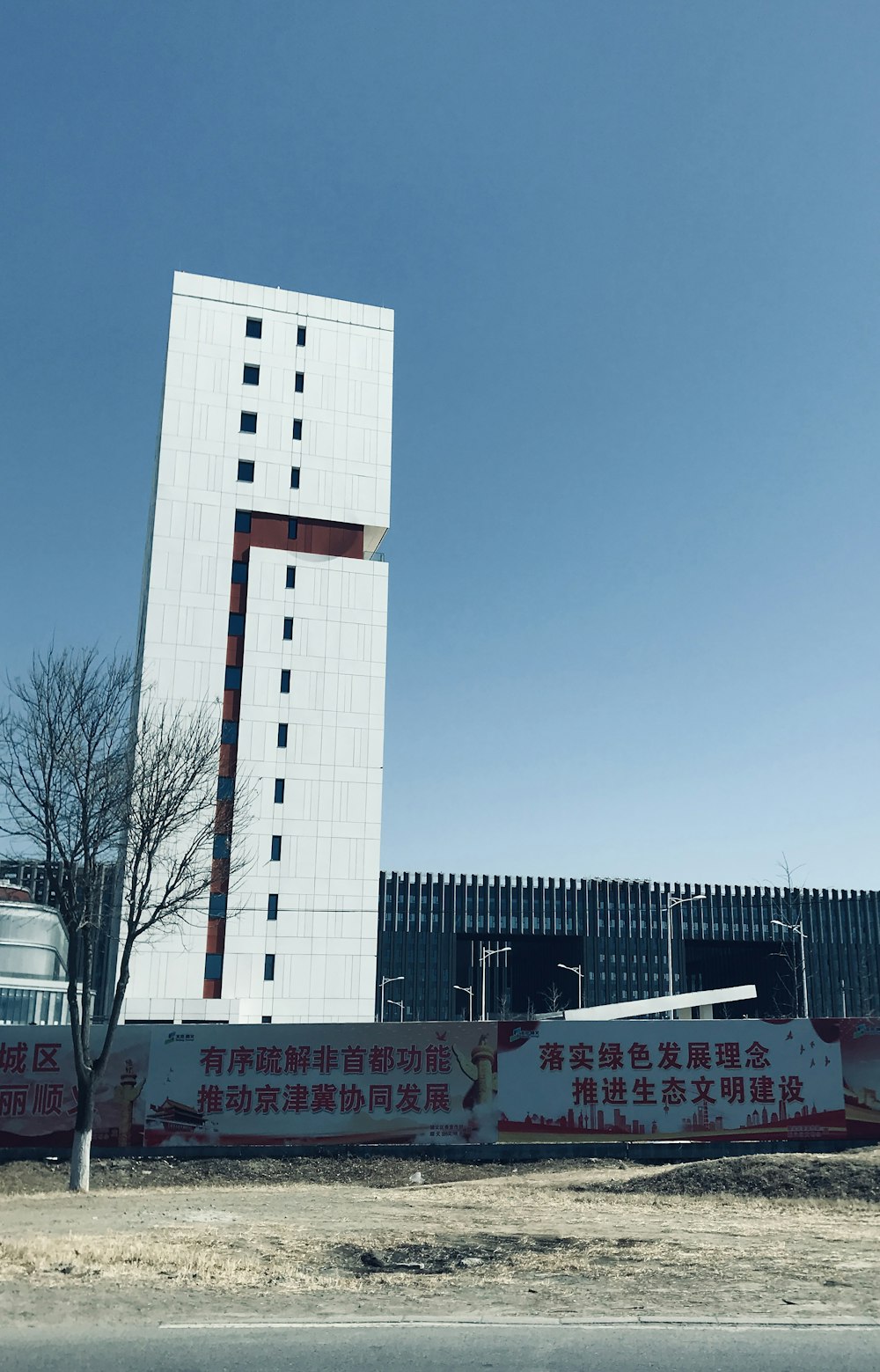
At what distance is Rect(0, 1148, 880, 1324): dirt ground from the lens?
11.0 meters

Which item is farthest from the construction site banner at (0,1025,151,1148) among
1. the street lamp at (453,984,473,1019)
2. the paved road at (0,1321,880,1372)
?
the street lamp at (453,984,473,1019)

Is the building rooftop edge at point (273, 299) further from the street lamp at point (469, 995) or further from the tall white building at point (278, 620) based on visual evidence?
the street lamp at point (469, 995)

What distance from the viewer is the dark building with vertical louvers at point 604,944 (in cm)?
12406

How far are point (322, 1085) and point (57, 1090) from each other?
19.5 feet

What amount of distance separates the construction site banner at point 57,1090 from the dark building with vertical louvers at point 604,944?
100 meters

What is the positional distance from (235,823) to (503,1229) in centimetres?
3440

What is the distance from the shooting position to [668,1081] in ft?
83.8

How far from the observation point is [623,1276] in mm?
12273

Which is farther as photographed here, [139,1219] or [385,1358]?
A: [139,1219]

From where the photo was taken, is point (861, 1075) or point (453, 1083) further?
point (861, 1075)

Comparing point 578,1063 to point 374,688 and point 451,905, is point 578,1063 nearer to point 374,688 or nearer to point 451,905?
point 374,688

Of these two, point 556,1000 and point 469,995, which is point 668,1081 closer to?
point 469,995

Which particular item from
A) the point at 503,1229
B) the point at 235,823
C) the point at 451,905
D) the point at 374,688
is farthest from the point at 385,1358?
the point at 451,905

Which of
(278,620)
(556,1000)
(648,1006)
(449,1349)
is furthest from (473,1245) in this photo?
(556,1000)
